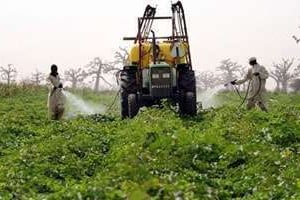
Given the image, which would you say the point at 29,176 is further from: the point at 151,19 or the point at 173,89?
the point at 151,19

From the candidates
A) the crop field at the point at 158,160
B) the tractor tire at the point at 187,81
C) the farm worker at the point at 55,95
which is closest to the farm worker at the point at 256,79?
the tractor tire at the point at 187,81

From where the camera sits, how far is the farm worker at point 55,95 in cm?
2044

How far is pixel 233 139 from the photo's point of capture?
13.5 meters

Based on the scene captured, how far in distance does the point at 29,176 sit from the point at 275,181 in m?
3.87

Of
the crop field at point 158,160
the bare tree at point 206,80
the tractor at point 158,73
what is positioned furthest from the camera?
the bare tree at point 206,80

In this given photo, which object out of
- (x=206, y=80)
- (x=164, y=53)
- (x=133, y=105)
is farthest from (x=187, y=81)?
(x=206, y=80)

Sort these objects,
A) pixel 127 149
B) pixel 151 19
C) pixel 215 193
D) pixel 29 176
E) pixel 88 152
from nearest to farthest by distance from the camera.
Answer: pixel 215 193 → pixel 29 176 → pixel 127 149 → pixel 88 152 → pixel 151 19

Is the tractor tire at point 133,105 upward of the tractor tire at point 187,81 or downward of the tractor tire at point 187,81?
downward

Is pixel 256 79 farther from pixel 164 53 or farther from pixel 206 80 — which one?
pixel 206 80

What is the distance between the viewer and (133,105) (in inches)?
761

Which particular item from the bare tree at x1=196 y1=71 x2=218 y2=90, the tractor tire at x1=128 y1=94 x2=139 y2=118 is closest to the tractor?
the tractor tire at x1=128 y1=94 x2=139 y2=118

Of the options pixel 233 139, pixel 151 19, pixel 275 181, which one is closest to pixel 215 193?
pixel 275 181

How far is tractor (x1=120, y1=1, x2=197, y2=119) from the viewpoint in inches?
754

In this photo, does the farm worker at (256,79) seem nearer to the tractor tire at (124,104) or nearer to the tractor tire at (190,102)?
the tractor tire at (190,102)
